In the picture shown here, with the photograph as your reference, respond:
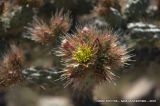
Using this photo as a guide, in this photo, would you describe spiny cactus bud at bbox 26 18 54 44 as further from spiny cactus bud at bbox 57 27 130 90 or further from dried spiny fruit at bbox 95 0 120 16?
dried spiny fruit at bbox 95 0 120 16

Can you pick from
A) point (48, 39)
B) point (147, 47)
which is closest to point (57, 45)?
point (48, 39)

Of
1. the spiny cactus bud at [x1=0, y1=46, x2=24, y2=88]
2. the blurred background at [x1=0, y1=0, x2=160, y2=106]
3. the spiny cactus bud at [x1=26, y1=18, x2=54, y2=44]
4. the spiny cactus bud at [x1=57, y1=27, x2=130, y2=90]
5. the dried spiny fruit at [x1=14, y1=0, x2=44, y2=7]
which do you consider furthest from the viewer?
the dried spiny fruit at [x1=14, y1=0, x2=44, y2=7]

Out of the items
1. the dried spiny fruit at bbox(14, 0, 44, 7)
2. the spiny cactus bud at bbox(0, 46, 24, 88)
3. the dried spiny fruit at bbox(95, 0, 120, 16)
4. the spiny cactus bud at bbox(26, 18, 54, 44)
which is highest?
the dried spiny fruit at bbox(14, 0, 44, 7)

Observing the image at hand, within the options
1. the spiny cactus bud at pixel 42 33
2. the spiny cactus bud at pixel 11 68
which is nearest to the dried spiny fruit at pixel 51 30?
the spiny cactus bud at pixel 42 33

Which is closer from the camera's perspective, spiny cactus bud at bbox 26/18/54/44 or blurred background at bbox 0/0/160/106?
spiny cactus bud at bbox 26/18/54/44

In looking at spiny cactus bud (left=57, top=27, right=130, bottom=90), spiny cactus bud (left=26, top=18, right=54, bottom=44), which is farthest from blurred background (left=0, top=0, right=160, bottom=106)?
spiny cactus bud (left=57, top=27, right=130, bottom=90)
